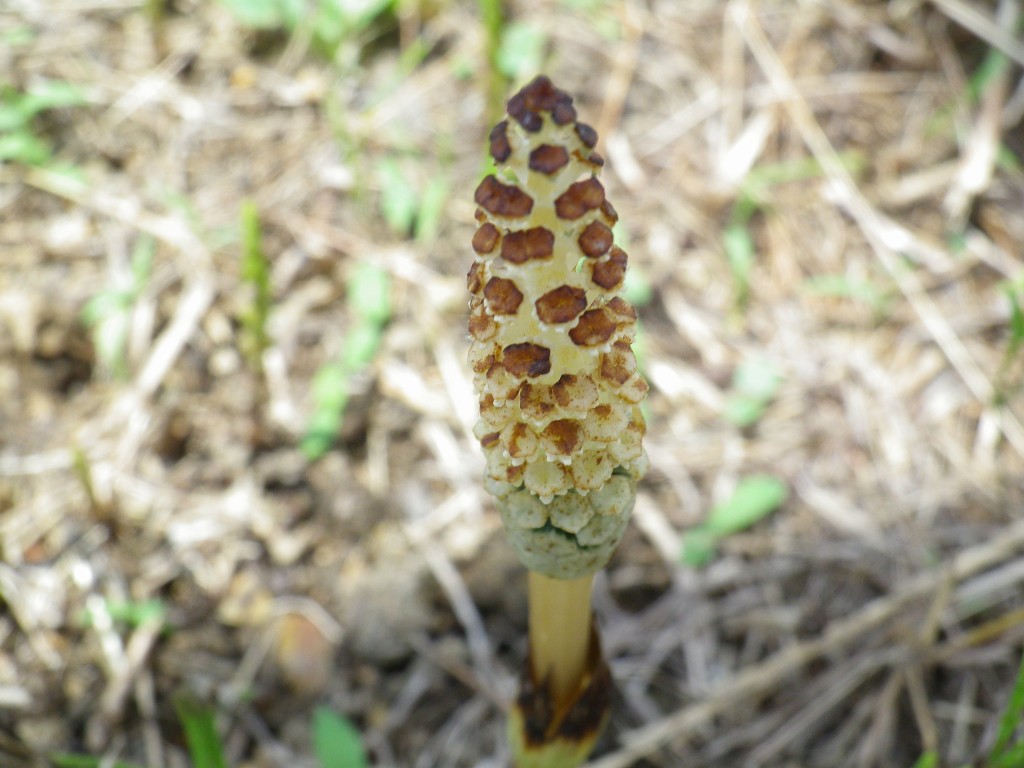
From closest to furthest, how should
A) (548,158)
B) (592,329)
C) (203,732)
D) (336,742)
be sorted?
(548,158)
(592,329)
(203,732)
(336,742)

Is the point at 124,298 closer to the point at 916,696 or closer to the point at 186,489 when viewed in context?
the point at 186,489

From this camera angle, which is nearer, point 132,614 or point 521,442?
point 521,442

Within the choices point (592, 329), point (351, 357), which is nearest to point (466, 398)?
point (351, 357)

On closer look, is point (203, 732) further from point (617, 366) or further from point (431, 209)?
point (431, 209)

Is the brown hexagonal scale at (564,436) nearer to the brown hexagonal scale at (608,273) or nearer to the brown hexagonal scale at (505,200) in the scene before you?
the brown hexagonal scale at (608,273)

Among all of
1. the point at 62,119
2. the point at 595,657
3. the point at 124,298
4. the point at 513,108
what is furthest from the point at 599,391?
the point at 62,119

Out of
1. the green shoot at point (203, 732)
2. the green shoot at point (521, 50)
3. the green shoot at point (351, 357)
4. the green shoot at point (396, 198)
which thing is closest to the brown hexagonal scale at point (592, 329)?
the green shoot at point (203, 732)

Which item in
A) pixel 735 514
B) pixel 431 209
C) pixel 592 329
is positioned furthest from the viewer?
pixel 431 209

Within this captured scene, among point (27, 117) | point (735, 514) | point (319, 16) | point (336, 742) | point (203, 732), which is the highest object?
point (319, 16)
